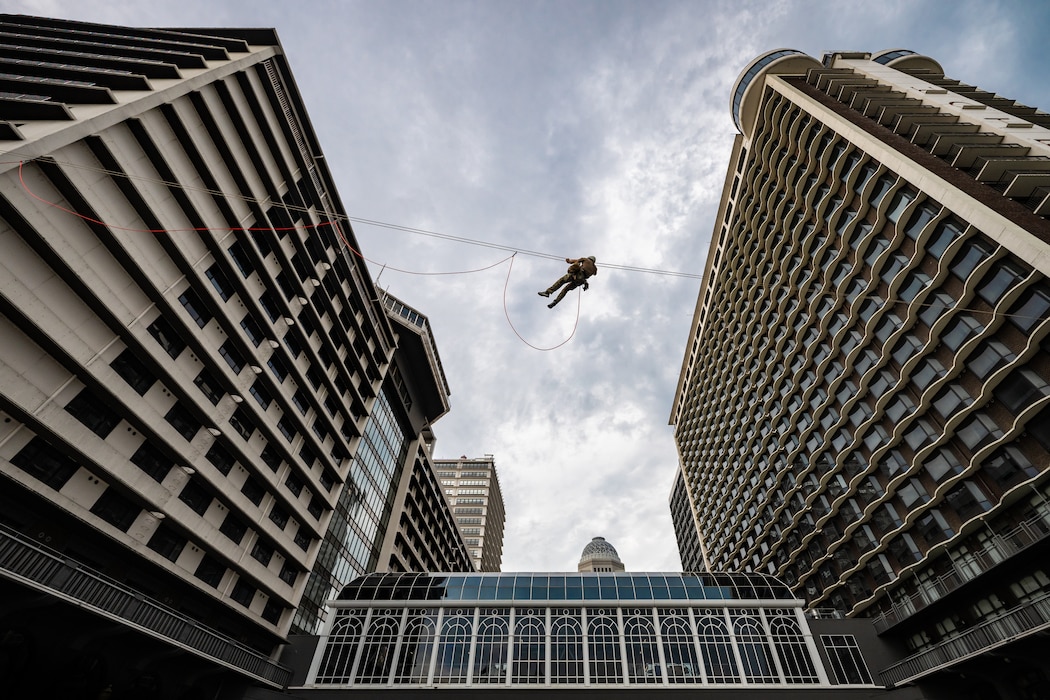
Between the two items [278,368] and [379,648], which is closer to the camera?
[379,648]

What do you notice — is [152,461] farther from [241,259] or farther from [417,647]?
[417,647]

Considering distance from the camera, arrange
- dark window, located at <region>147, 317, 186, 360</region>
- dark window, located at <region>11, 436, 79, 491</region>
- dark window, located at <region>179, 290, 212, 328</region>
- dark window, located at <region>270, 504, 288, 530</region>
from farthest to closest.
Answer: dark window, located at <region>270, 504, 288, 530</region> → dark window, located at <region>179, 290, 212, 328</region> → dark window, located at <region>147, 317, 186, 360</region> → dark window, located at <region>11, 436, 79, 491</region>

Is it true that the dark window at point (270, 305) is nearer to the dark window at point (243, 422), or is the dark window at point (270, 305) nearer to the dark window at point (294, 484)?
the dark window at point (243, 422)

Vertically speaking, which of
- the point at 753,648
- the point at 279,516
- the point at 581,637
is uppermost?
the point at 279,516

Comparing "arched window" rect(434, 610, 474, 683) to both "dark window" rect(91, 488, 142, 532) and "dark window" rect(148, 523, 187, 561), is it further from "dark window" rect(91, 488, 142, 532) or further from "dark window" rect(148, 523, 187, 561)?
"dark window" rect(91, 488, 142, 532)

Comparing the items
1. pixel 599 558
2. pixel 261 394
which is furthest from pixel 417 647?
pixel 599 558

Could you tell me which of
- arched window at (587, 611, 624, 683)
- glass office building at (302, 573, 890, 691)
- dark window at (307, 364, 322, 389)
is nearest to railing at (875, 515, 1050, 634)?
glass office building at (302, 573, 890, 691)

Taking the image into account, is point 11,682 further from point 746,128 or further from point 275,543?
point 746,128
